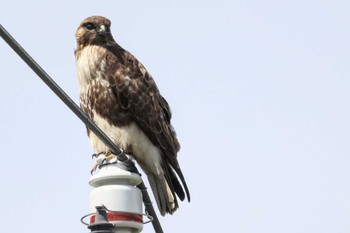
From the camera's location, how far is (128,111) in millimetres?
7391

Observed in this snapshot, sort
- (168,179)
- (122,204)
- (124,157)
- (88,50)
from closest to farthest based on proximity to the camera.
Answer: (122,204)
(124,157)
(168,179)
(88,50)

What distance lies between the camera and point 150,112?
7.50 m

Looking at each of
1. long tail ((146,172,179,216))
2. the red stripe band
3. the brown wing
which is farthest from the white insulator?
the brown wing

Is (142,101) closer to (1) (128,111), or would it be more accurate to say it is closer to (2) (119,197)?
(1) (128,111)

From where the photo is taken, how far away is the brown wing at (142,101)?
7379mm

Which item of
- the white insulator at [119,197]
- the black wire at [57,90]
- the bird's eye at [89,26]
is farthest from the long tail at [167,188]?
the white insulator at [119,197]

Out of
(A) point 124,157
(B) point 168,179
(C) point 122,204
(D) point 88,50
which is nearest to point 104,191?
(C) point 122,204

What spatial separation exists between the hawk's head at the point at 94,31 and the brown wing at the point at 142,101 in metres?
0.12

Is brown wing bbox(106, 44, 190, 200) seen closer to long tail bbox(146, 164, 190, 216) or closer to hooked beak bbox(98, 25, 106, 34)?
long tail bbox(146, 164, 190, 216)

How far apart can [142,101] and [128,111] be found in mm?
186

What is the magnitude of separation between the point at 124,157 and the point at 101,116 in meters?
2.71

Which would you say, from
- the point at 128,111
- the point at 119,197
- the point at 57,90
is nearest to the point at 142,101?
the point at 128,111

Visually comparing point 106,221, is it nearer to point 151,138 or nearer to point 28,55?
point 28,55

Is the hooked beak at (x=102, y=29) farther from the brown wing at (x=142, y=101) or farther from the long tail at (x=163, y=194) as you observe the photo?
the long tail at (x=163, y=194)
